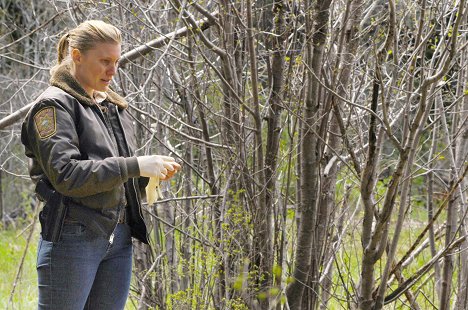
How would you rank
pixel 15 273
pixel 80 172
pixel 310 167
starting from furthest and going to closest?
pixel 15 273 → pixel 310 167 → pixel 80 172

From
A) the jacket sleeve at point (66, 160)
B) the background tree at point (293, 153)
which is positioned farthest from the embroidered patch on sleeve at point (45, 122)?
the background tree at point (293, 153)

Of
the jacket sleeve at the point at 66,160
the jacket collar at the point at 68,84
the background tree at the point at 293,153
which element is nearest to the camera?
the jacket sleeve at the point at 66,160

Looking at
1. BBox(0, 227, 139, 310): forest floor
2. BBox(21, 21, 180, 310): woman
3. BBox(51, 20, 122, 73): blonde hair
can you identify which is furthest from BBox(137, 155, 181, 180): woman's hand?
BBox(0, 227, 139, 310): forest floor

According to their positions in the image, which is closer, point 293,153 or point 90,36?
point 90,36

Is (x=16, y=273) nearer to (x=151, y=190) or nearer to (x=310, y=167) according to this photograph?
(x=310, y=167)

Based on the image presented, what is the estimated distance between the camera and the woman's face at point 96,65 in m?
3.07

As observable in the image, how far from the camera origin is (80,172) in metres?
2.87

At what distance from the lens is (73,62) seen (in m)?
3.12

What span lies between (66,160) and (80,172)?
0.22ft

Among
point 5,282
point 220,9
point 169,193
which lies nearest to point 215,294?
point 169,193

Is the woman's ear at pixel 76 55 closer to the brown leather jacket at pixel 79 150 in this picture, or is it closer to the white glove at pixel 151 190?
the brown leather jacket at pixel 79 150

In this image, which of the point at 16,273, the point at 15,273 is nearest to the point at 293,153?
the point at 16,273

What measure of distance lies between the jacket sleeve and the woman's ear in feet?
0.74

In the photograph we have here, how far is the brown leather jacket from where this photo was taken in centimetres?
289
